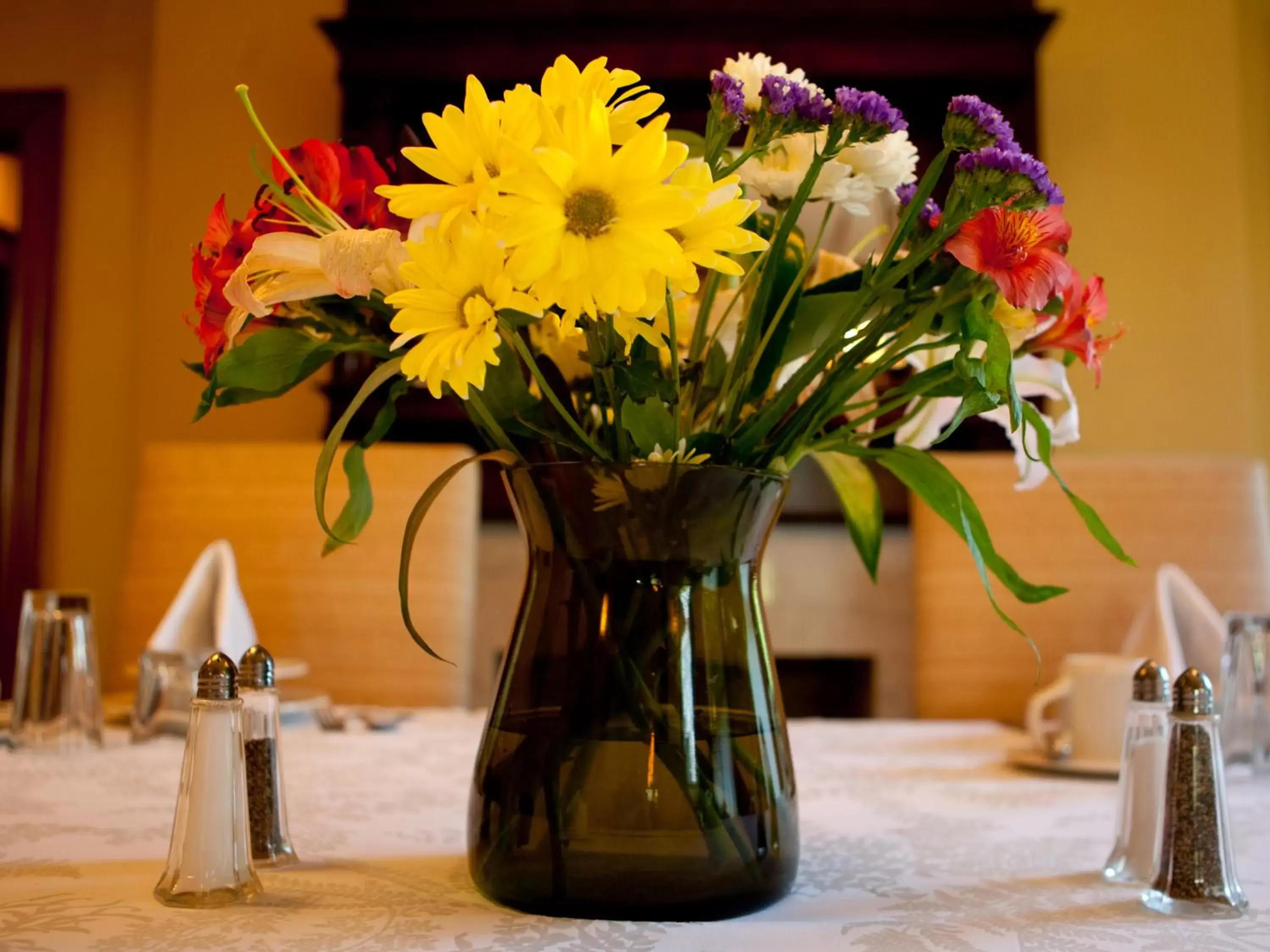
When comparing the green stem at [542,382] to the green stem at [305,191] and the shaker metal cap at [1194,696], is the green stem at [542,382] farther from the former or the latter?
the shaker metal cap at [1194,696]

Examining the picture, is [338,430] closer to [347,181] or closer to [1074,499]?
[347,181]

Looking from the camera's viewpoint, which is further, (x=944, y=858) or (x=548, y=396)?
(x=944, y=858)

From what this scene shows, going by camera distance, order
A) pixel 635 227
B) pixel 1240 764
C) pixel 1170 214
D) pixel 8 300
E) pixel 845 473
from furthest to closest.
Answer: pixel 8 300 → pixel 1170 214 → pixel 1240 764 → pixel 845 473 → pixel 635 227

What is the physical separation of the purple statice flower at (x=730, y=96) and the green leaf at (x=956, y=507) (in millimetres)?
171

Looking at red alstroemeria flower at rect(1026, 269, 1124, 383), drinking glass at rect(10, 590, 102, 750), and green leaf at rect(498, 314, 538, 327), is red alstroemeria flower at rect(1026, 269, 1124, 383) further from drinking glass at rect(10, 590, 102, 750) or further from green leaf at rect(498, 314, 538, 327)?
drinking glass at rect(10, 590, 102, 750)

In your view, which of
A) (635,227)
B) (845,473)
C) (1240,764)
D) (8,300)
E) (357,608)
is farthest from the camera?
(8,300)

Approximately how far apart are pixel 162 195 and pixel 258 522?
142 cm

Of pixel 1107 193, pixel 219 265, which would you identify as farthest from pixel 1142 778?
pixel 1107 193

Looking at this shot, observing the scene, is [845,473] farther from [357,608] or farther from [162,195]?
[162,195]

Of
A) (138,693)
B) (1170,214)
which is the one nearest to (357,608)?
(138,693)

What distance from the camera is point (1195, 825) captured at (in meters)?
0.49

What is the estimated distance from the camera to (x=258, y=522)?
4.72ft

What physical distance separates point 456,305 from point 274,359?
15 centimetres

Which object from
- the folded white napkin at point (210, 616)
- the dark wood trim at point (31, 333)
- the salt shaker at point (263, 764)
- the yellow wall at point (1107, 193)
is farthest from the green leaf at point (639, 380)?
the dark wood trim at point (31, 333)
